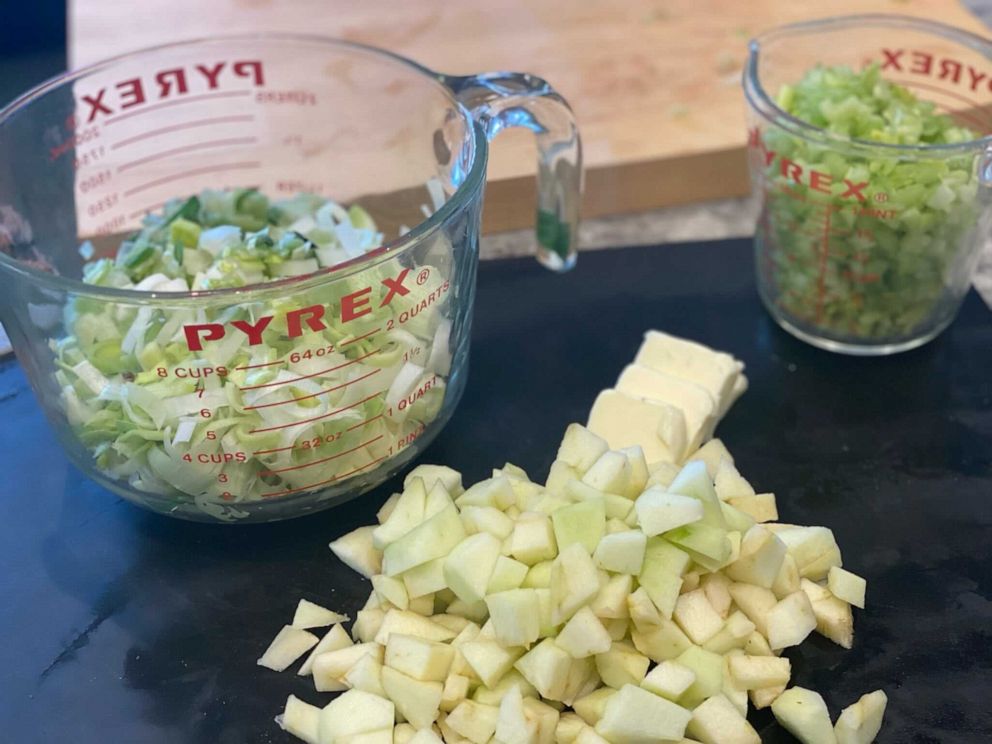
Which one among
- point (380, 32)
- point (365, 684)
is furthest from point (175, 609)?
point (380, 32)

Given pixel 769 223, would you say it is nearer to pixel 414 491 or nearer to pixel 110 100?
pixel 414 491

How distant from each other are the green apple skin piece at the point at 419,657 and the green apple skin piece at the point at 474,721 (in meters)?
0.03

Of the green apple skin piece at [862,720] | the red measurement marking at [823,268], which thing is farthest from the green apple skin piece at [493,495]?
the red measurement marking at [823,268]

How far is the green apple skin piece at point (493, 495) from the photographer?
943mm

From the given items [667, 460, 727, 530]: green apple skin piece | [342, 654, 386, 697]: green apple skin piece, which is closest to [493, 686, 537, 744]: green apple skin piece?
[342, 654, 386, 697]: green apple skin piece

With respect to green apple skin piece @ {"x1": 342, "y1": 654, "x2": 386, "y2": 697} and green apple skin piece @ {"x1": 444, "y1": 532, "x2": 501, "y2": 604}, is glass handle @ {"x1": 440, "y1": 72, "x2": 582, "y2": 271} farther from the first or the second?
green apple skin piece @ {"x1": 342, "y1": 654, "x2": 386, "y2": 697}

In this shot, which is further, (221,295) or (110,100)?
(110,100)

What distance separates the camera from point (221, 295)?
0.79 m

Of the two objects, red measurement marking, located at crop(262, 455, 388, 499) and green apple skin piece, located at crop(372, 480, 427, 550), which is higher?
red measurement marking, located at crop(262, 455, 388, 499)

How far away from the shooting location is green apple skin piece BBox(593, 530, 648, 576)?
2.79ft

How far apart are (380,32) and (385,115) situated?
56cm

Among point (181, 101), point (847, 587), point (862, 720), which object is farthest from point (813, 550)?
point (181, 101)

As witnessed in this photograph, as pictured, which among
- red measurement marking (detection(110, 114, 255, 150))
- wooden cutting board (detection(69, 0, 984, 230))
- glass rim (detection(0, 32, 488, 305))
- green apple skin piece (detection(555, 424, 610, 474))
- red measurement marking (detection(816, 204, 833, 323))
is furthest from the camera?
wooden cutting board (detection(69, 0, 984, 230))

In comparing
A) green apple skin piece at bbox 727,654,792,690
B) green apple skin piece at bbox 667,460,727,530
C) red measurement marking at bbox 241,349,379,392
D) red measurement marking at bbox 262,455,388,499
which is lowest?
green apple skin piece at bbox 727,654,792,690
